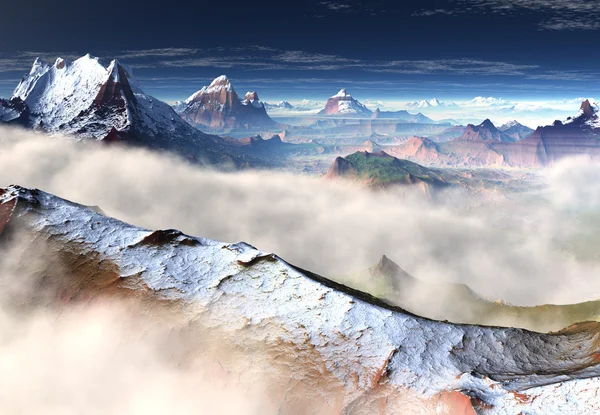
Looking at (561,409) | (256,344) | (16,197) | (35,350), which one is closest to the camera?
(561,409)

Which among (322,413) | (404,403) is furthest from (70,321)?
(404,403)

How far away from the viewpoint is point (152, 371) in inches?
2813

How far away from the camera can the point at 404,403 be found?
57438mm

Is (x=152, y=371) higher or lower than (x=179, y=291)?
lower

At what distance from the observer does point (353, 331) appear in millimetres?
73000

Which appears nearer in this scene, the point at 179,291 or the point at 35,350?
the point at 35,350

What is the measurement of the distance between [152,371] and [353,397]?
4072 cm

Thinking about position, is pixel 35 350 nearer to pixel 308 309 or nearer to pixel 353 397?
pixel 308 309

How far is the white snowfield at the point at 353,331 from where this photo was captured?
56.2 meters

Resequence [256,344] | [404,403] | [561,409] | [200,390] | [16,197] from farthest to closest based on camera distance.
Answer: [16,197], [256,344], [200,390], [404,403], [561,409]

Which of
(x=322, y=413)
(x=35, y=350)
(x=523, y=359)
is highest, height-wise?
(x=523, y=359)

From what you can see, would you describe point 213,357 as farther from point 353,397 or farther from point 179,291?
point 353,397

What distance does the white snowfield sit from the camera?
56.2 metres

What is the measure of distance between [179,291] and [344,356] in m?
41.7
